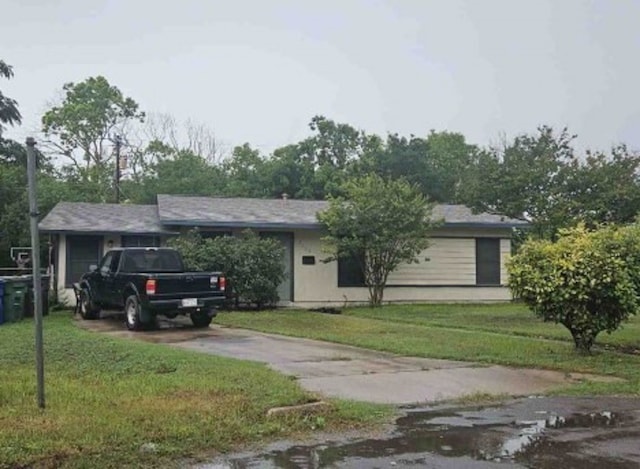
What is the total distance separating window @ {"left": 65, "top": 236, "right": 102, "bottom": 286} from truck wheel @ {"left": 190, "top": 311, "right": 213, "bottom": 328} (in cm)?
604

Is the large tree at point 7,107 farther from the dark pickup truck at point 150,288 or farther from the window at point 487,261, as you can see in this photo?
the window at point 487,261

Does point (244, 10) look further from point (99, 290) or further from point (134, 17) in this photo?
point (99, 290)

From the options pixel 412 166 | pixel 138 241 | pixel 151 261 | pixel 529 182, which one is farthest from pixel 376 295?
pixel 412 166

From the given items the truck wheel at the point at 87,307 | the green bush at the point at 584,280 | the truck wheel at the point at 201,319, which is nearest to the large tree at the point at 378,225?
the truck wheel at the point at 201,319

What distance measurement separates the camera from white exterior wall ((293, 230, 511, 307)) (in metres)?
22.5

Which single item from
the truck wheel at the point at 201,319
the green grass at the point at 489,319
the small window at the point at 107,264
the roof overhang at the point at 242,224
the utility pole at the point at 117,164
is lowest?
the green grass at the point at 489,319

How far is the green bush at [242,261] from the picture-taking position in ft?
62.8

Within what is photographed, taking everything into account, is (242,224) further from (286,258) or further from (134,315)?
(134,315)

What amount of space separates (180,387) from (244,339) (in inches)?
217

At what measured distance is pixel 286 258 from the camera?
880 inches

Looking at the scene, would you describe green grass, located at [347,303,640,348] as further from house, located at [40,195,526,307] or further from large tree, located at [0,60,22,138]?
large tree, located at [0,60,22,138]

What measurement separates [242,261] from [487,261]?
9.11 m

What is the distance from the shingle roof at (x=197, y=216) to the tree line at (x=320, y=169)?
165 cm

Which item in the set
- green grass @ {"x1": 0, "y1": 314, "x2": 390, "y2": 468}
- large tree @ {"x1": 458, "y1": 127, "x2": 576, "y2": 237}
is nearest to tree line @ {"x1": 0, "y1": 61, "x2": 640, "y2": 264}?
large tree @ {"x1": 458, "y1": 127, "x2": 576, "y2": 237}
